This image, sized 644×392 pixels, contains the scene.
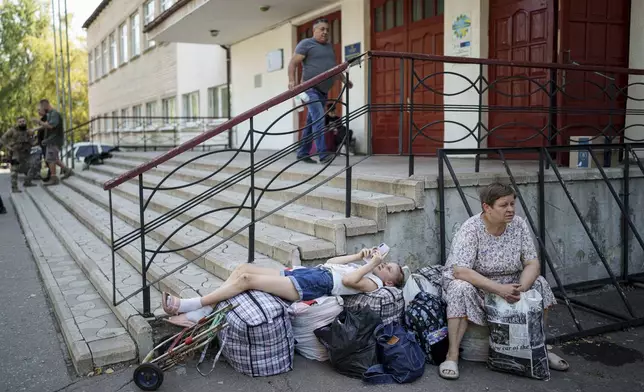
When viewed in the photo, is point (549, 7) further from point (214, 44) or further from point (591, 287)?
point (214, 44)

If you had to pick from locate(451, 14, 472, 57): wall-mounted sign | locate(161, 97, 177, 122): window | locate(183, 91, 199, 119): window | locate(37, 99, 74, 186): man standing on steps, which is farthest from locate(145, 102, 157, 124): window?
locate(451, 14, 472, 57): wall-mounted sign

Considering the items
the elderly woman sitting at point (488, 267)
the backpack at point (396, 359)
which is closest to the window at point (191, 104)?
the elderly woman sitting at point (488, 267)

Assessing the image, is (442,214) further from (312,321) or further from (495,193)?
(312,321)

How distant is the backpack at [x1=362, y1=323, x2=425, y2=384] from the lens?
3457 millimetres

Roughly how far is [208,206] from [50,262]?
6.06ft

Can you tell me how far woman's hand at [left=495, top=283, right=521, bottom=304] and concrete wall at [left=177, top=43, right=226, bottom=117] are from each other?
42.4ft

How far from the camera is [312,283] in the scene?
3.79 metres

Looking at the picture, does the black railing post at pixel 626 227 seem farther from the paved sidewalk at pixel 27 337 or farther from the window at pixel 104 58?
the window at pixel 104 58

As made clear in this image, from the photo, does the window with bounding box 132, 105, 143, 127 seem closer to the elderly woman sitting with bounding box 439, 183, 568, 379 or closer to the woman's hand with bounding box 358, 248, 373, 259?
the woman's hand with bounding box 358, 248, 373, 259

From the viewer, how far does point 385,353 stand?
3.55 meters

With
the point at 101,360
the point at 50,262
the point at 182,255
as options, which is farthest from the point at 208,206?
the point at 101,360

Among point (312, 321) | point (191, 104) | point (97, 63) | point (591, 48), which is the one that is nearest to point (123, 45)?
point (97, 63)

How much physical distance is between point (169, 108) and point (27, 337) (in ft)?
53.8

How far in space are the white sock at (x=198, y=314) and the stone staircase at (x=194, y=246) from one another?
270 millimetres
